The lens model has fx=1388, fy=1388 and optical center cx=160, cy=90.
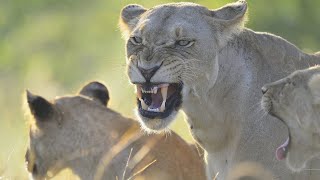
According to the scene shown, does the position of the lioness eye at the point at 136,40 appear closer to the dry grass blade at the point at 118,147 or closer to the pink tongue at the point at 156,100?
the pink tongue at the point at 156,100

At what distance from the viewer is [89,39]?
1140 inches

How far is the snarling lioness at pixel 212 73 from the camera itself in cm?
829

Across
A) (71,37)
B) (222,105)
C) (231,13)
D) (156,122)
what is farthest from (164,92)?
(71,37)

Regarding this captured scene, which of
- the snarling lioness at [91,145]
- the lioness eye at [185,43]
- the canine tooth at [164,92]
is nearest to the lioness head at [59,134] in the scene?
the snarling lioness at [91,145]

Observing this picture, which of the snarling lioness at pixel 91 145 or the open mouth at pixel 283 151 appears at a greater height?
the open mouth at pixel 283 151

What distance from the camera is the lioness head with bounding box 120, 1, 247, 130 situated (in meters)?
8.20

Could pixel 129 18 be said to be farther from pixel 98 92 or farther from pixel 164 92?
pixel 98 92

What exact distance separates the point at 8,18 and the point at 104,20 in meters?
1.93

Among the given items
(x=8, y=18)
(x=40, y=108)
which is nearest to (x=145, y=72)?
(x=40, y=108)

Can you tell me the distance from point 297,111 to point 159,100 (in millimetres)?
864

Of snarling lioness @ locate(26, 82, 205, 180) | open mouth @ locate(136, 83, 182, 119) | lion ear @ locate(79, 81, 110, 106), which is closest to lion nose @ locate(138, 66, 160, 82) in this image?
open mouth @ locate(136, 83, 182, 119)

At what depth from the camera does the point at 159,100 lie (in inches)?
328

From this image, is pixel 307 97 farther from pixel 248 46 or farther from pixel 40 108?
pixel 40 108

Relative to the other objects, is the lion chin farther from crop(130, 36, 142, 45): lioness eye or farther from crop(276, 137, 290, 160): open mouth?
crop(276, 137, 290, 160): open mouth
